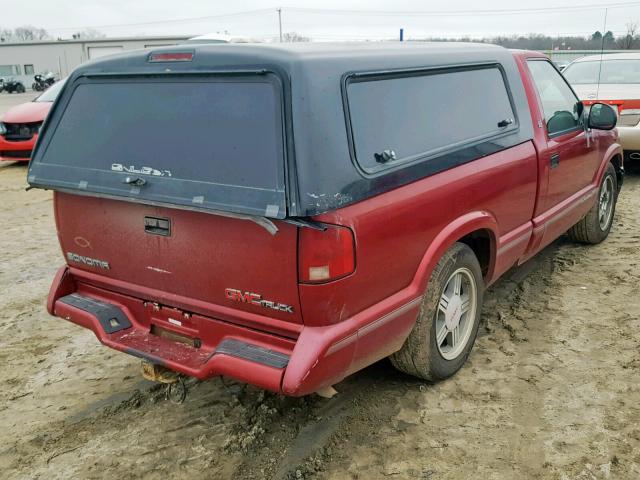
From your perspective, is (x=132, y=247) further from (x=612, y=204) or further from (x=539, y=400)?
(x=612, y=204)

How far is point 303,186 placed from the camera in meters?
2.45

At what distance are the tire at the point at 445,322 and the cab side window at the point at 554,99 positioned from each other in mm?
1407

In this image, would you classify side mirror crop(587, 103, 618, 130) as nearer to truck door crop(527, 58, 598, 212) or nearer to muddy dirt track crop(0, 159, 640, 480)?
truck door crop(527, 58, 598, 212)

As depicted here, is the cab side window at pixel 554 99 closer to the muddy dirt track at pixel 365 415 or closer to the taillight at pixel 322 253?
the muddy dirt track at pixel 365 415

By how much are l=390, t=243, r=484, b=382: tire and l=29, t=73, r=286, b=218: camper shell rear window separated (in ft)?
Answer: 3.88

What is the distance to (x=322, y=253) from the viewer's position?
2.54 m

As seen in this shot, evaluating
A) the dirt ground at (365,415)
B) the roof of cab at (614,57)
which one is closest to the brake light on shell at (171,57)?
the dirt ground at (365,415)

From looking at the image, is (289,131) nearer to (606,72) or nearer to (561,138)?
(561,138)

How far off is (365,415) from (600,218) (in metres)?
3.73

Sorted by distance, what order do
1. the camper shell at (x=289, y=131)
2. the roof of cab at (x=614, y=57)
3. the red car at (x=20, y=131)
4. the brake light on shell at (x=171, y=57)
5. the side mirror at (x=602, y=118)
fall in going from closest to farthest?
the camper shell at (x=289, y=131)
the brake light on shell at (x=171, y=57)
the side mirror at (x=602, y=118)
the roof of cab at (x=614, y=57)
the red car at (x=20, y=131)

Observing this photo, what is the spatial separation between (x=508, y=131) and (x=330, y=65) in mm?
1670

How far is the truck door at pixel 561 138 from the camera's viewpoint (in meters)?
4.38

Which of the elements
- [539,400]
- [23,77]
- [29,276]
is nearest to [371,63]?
[539,400]

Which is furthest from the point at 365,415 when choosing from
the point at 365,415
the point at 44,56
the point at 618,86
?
the point at 44,56
